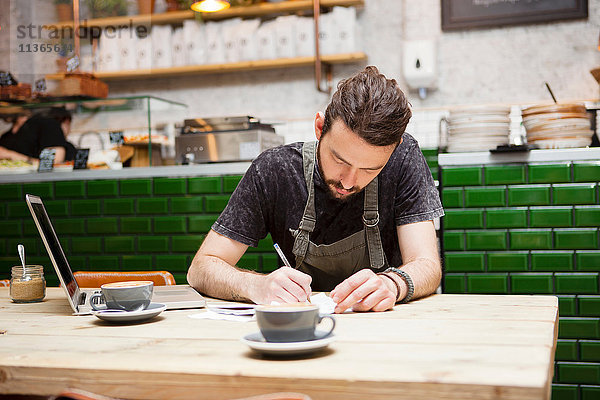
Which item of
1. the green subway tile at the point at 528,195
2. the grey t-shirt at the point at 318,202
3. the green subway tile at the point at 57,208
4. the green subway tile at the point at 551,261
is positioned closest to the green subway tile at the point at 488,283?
the green subway tile at the point at 551,261

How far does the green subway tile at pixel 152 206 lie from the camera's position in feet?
11.4

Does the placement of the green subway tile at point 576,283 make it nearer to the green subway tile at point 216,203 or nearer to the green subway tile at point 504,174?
the green subway tile at point 504,174

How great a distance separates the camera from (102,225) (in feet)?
11.8

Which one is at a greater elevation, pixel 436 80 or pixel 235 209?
pixel 436 80

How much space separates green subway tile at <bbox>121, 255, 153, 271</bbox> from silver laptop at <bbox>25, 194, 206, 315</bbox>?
170 cm

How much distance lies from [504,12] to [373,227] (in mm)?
2720

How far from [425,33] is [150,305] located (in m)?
3.42

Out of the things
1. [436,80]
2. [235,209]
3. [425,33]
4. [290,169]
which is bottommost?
[235,209]

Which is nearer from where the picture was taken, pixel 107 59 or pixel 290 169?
pixel 290 169

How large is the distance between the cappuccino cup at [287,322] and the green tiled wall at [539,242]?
2.16m

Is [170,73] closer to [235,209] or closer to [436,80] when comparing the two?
[436,80]

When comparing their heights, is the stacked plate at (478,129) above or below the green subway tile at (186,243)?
above

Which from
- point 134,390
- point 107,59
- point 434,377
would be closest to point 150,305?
point 134,390

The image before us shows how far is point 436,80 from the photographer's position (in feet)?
14.3
